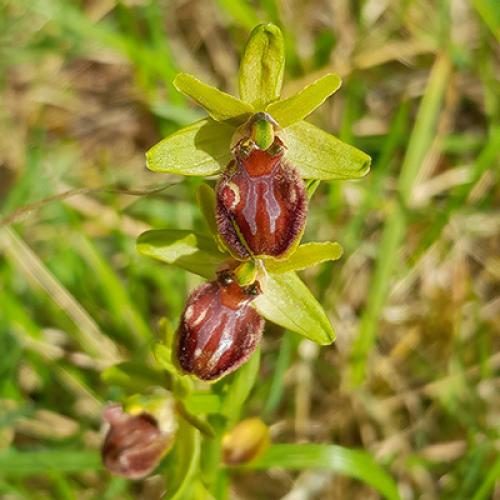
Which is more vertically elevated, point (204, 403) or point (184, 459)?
point (204, 403)

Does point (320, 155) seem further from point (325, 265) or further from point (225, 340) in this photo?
point (325, 265)

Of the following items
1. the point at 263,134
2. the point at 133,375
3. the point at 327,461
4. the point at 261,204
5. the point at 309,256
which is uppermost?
A: the point at 263,134

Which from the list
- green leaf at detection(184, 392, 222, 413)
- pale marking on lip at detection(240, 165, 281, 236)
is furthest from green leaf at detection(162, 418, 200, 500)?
pale marking on lip at detection(240, 165, 281, 236)

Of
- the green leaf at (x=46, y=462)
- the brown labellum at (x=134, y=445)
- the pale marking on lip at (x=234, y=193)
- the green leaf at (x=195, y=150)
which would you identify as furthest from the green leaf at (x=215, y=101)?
the green leaf at (x=46, y=462)

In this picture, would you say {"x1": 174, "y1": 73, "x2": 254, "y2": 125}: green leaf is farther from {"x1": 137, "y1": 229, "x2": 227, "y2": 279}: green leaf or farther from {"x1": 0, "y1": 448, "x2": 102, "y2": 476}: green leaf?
{"x1": 0, "y1": 448, "x2": 102, "y2": 476}: green leaf

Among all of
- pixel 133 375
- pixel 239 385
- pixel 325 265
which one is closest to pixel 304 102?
pixel 239 385

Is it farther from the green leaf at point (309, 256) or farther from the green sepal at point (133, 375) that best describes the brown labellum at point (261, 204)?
the green sepal at point (133, 375)
